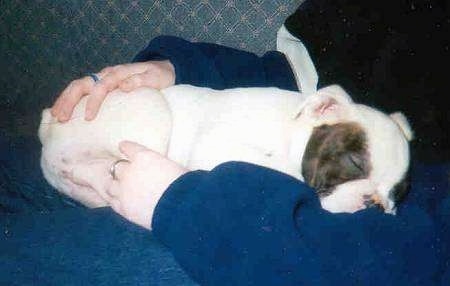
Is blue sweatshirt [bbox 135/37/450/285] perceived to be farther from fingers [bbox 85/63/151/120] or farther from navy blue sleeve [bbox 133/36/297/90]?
navy blue sleeve [bbox 133/36/297/90]

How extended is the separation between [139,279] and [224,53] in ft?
4.25

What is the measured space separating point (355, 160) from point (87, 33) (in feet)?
6.27

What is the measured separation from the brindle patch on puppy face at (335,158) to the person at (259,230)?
0.97 ft

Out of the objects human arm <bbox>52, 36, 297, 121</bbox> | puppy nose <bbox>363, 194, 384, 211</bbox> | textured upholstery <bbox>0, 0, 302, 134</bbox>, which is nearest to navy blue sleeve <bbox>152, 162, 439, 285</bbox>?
puppy nose <bbox>363, 194, 384, 211</bbox>

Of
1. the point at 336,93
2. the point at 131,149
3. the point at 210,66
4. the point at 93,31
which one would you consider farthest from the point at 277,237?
the point at 93,31

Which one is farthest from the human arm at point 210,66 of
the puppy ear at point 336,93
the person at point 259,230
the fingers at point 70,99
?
the person at point 259,230

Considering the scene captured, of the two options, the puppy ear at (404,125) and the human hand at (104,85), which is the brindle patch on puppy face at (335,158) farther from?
the human hand at (104,85)

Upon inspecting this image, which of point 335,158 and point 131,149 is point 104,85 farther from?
point 335,158

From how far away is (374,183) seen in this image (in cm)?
149

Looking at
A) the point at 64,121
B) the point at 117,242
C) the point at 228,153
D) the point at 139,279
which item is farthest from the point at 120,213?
the point at 64,121

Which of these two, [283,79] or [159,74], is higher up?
[159,74]

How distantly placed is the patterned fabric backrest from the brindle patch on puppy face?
0.90 m

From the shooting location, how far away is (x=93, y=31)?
8.74 feet

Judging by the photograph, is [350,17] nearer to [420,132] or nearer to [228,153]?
[420,132]
